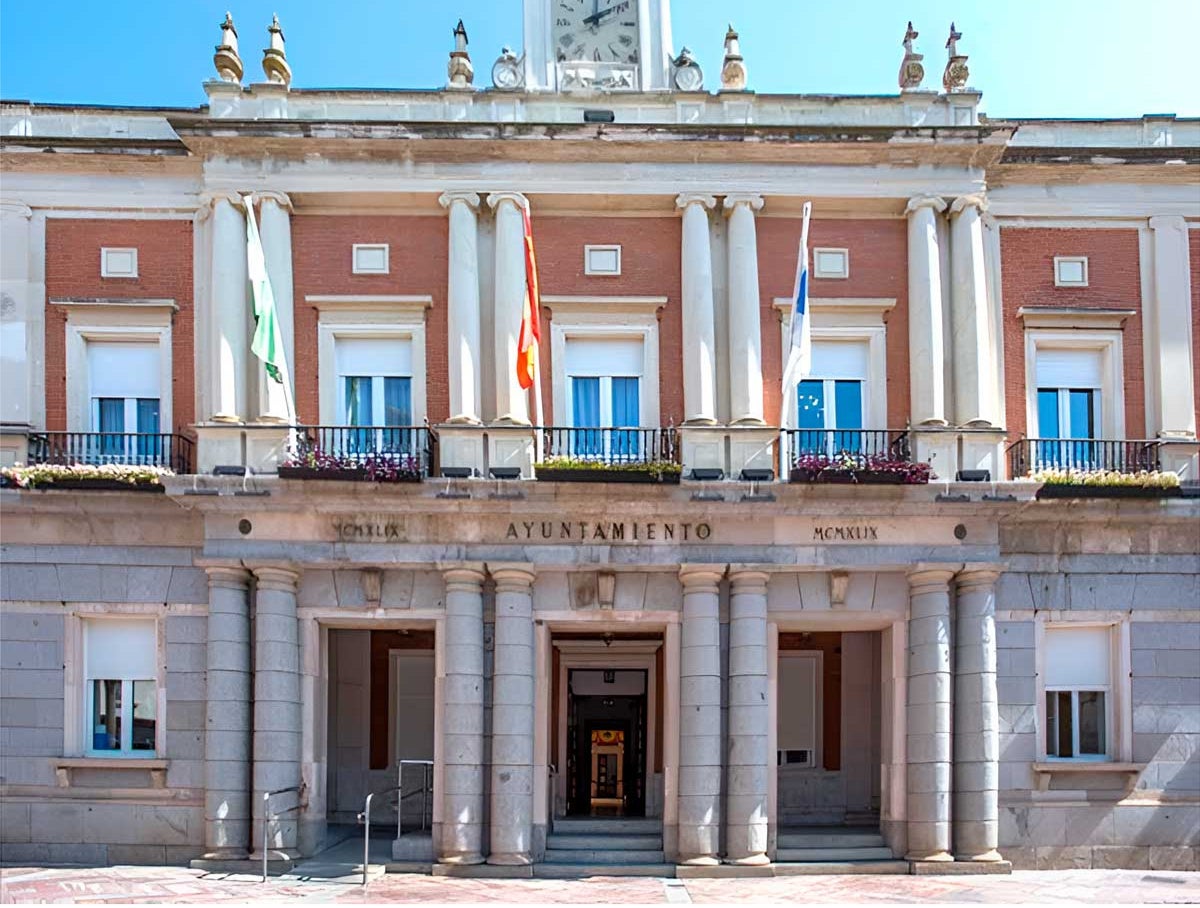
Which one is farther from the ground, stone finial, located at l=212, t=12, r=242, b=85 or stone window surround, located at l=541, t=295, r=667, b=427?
stone finial, located at l=212, t=12, r=242, b=85

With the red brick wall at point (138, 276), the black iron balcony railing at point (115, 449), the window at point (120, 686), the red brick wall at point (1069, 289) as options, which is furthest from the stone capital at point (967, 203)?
the window at point (120, 686)

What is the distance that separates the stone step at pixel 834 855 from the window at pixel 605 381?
6.96 meters

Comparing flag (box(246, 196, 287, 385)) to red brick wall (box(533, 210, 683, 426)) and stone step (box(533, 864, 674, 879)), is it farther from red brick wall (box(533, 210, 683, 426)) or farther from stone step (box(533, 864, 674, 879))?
stone step (box(533, 864, 674, 879))

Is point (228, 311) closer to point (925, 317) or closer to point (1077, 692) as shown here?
point (925, 317)

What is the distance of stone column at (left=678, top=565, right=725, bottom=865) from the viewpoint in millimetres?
16875

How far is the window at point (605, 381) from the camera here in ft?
60.4

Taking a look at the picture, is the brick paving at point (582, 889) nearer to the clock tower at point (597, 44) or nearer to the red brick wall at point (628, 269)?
the red brick wall at point (628, 269)

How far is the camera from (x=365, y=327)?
18.2 metres

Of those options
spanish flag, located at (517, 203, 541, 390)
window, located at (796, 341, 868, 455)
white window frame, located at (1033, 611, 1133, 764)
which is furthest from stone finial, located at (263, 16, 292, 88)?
white window frame, located at (1033, 611, 1133, 764)

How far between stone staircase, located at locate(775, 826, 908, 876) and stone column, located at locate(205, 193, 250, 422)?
417 inches

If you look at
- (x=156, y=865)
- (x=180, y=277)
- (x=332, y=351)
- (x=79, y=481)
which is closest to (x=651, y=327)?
(x=332, y=351)

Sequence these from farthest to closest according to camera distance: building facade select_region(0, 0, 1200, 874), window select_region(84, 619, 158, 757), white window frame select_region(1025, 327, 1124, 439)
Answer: white window frame select_region(1025, 327, 1124, 439) < window select_region(84, 619, 158, 757) < building facade select_region(0, 0, 1200, 874)

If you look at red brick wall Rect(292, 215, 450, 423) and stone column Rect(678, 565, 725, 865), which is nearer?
stone column Rect(678, 565, 725, 865)

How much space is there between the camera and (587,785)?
22.4 metres
